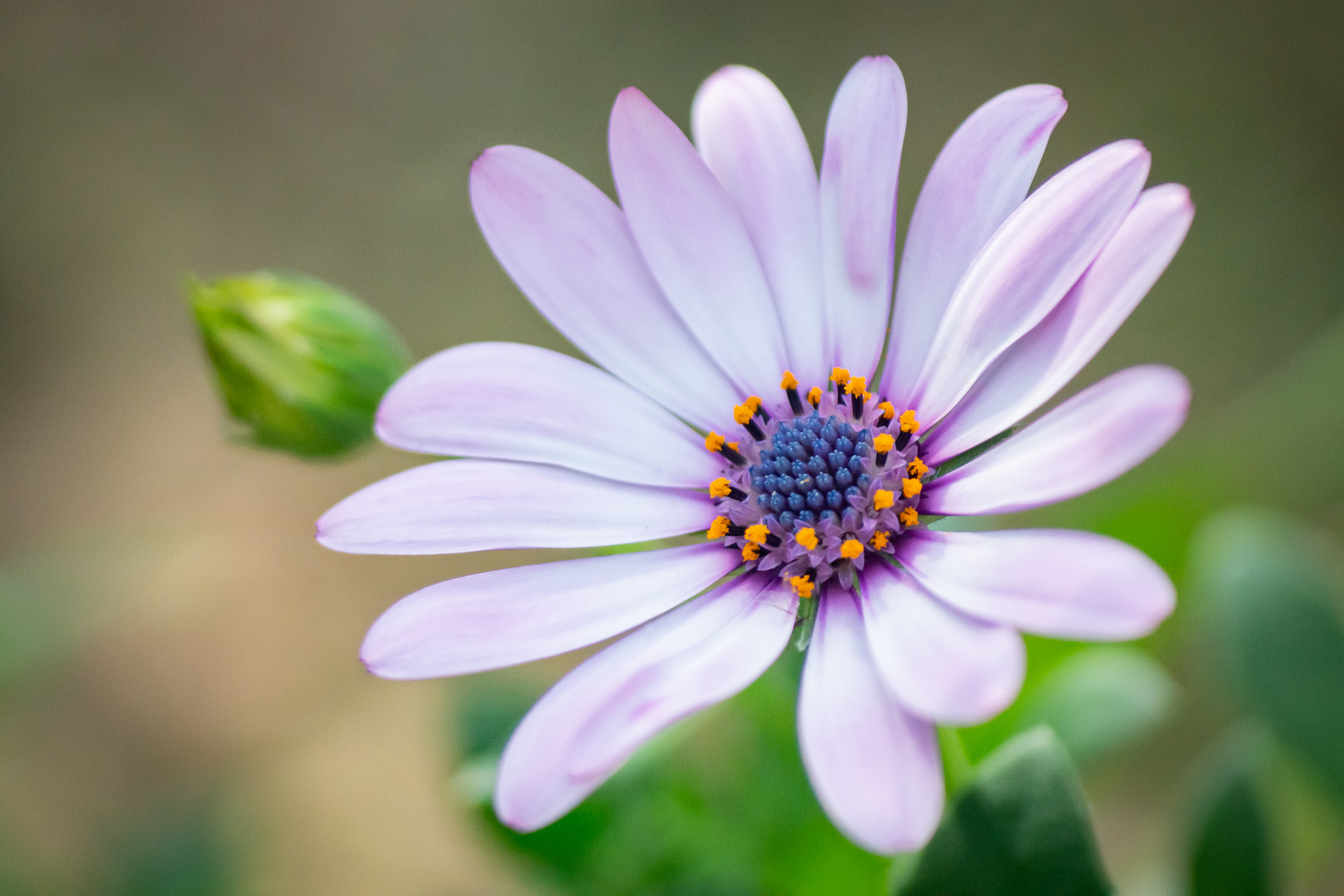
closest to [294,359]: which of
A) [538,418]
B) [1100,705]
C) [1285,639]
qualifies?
[538,418]

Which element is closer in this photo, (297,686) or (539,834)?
(539,834)

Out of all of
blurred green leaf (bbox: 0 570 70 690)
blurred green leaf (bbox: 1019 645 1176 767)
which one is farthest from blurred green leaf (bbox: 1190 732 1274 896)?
blurred green leaf (bbox: 0 570 70 690)

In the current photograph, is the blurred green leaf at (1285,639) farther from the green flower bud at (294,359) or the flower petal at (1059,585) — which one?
the green flower bud at (294,359)

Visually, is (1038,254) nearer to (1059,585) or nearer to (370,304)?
(1059,585)

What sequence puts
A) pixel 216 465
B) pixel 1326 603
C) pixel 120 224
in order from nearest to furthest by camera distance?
pixel 1326 603 → pixel 216 465 → pixel 120 224

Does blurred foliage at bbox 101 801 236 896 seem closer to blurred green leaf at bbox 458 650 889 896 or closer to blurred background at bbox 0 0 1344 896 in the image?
blurred background at bbox 0 0 1344 896

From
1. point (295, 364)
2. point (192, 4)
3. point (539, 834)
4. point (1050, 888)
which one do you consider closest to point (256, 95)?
point (192, 4)

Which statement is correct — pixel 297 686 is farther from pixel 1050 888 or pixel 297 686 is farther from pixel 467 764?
pixel 1050 888

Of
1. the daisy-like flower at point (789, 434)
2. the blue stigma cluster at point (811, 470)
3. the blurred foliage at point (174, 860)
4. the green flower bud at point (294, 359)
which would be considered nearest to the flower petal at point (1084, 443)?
the daisy-like flower at point (789, 434)
